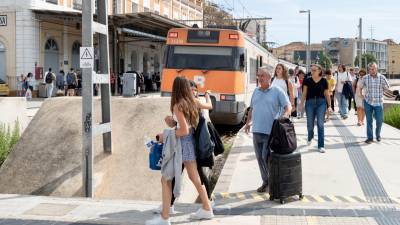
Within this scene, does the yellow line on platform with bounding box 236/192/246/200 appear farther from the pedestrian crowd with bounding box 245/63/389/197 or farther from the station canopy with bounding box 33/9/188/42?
the station canopy with bounding box 33/9/188/42

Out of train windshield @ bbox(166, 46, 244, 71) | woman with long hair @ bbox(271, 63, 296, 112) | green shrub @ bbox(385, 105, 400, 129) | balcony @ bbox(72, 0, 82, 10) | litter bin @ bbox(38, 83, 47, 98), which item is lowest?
green shrub @ bbox(385, 105, 400, 129)

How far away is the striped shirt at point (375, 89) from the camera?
40.0 ft

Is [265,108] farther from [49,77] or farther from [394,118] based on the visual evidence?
Answer: [49,77]

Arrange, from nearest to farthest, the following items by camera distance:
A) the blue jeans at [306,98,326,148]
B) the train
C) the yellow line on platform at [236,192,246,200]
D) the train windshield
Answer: the yellow line on platform at [236,192,246,200]
the blue jeans at [306,98,326,148]
the train
the train windshield

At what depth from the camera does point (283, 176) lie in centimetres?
726

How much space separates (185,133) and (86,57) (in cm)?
273

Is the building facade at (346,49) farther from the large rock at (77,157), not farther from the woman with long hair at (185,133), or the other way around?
the woman with long hair at (185,133)

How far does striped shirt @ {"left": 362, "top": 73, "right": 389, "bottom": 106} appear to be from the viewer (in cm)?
1220

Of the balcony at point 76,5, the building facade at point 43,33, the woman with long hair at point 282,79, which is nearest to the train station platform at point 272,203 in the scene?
the woman with long hair at point 282,79

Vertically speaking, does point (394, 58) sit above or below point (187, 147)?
above

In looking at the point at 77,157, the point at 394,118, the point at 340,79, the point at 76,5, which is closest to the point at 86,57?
the point at 77,157

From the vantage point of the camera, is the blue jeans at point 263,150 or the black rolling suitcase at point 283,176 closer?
the black rolling suitcase at point 283,176

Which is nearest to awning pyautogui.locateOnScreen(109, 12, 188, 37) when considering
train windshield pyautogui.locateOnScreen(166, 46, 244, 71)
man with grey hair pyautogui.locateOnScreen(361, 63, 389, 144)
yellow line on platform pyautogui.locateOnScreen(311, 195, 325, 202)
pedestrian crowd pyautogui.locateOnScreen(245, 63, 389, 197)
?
pedestrian crowd pyautogui.locateOnScreen(245, 63, 389, 197)

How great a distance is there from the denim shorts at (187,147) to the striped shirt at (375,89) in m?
6.94
